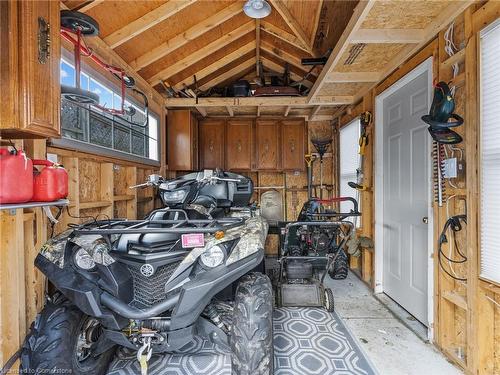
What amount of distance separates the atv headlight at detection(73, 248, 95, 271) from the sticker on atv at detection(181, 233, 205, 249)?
54cm

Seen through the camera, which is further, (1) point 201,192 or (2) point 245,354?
(1) point 201,192

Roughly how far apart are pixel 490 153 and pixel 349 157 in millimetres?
2843

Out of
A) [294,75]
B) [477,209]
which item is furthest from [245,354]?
[294,75]

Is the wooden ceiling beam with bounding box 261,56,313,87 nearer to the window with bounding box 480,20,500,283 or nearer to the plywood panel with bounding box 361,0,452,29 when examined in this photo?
the plywood panel with bounding box 361,0,452,29

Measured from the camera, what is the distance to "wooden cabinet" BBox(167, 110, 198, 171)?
4.52 m

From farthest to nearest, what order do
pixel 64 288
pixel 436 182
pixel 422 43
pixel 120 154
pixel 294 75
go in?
pixel 294 75 → pixel 120 154 → pixel 422 43 → pixel 436 182 → pixel 64 288

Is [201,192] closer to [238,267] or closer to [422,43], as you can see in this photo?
[238,267]

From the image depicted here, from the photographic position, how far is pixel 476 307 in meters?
1.79

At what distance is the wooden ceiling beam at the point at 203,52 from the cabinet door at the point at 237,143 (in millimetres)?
1642

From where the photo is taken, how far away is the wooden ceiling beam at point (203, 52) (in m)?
3.64

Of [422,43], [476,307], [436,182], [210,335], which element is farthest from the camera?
[422,43]

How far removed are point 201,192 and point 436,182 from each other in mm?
2093

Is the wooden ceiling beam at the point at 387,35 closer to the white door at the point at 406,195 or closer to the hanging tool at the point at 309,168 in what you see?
the white door at the point at 406,195

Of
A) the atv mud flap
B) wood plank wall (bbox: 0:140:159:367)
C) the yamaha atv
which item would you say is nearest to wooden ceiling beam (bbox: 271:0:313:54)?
wood plank wall (bbox: 0:140:159:367)
